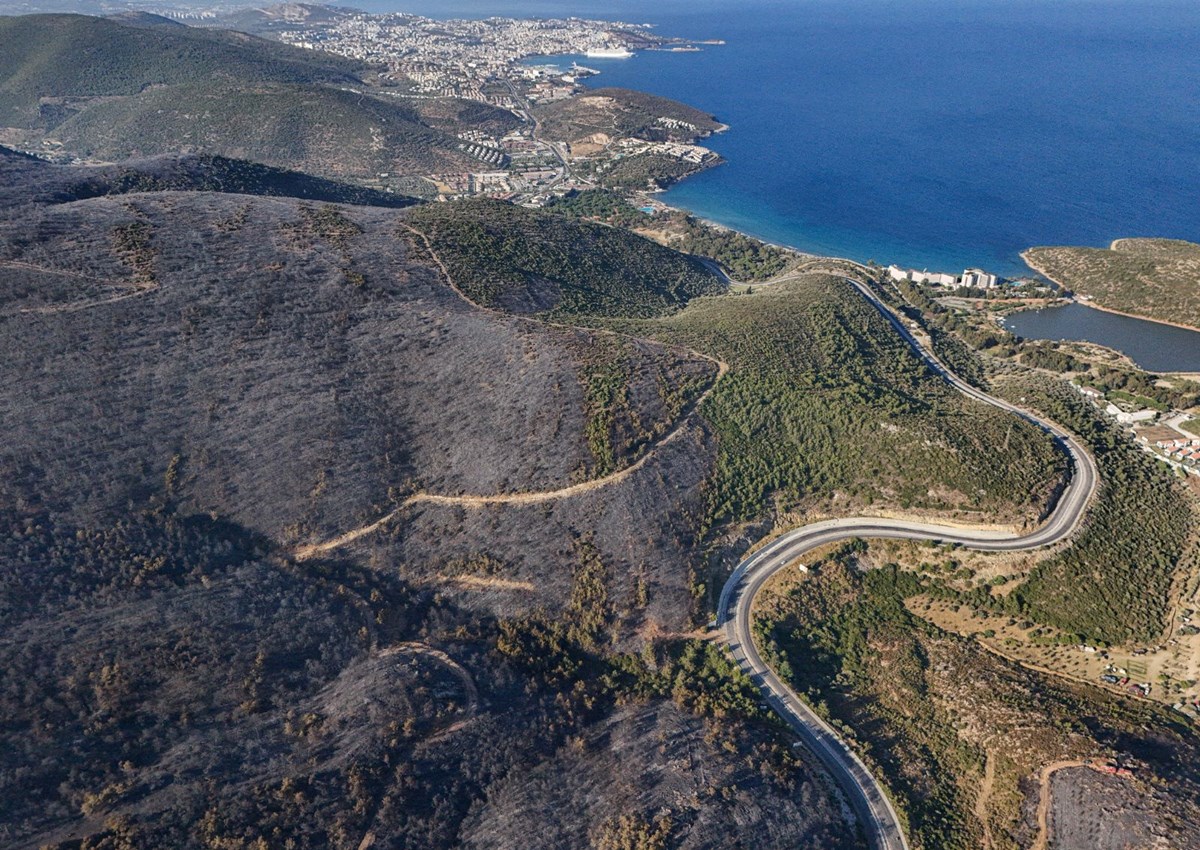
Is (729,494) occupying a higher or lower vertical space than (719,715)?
higher

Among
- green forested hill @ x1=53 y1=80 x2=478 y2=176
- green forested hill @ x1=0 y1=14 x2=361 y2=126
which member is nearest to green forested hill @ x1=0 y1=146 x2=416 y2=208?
green forested hill @ x1=53 y1=80 x2=478 y2=176

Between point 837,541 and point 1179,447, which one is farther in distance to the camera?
point 1179,447

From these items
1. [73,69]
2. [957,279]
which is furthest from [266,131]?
[957,279]

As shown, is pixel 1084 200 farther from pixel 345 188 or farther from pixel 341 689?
pixel 341 689

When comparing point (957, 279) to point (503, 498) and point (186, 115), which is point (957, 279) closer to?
point (503, 498)

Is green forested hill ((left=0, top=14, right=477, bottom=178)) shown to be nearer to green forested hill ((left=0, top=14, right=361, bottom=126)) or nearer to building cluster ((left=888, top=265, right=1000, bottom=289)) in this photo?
green forested hill ((left=0, top=14, right=361, bottom=126))

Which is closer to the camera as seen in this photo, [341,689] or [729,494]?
[341,689]

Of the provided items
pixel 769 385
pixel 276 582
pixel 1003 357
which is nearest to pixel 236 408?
pixel 276 582
